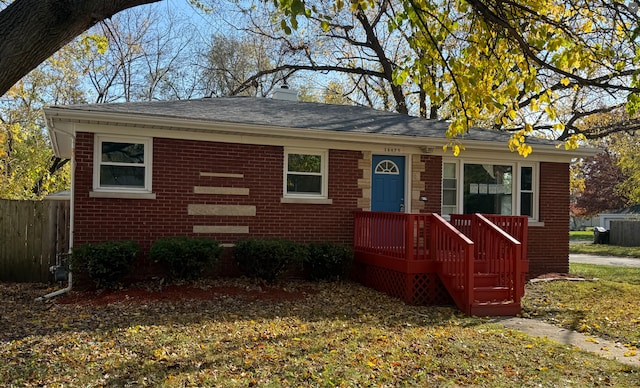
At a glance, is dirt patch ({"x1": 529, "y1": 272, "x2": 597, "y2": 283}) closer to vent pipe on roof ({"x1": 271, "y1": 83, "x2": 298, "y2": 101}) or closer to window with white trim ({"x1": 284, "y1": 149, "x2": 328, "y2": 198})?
window with white trim ({"x1": 284, "y1": 149, "x2": 328, "y2": 198})

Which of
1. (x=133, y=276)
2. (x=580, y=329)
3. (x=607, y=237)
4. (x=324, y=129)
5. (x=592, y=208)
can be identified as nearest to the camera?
(x=580, y=329)

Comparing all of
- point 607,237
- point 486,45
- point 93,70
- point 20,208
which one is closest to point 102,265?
point 20,208

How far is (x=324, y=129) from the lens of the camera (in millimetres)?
10898

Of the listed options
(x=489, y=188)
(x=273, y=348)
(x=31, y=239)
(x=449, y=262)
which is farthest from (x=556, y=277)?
(x=31, y=239)

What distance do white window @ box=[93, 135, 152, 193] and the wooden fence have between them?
1999mm

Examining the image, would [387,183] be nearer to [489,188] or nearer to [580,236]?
[489,188]

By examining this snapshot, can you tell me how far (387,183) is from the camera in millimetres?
12000

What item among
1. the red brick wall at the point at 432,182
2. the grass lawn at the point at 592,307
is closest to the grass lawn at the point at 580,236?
the grass lawn at the point at 592,307

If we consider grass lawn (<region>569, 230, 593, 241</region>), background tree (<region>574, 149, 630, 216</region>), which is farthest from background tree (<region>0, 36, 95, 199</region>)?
background tree (<region>574, 149, 630, 216</region>)

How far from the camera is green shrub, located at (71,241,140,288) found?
8930mm

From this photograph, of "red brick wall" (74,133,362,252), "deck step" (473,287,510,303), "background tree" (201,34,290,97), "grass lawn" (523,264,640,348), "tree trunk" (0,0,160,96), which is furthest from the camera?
"background tree" (201,34,290,97)

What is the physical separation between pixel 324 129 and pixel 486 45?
4.47 m

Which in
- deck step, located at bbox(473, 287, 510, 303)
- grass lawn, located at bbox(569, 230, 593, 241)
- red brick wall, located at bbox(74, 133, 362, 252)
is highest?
red brick wall, located at bbox(74, 133, 362, 252)

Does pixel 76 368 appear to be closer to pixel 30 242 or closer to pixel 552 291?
pixel 30 242
